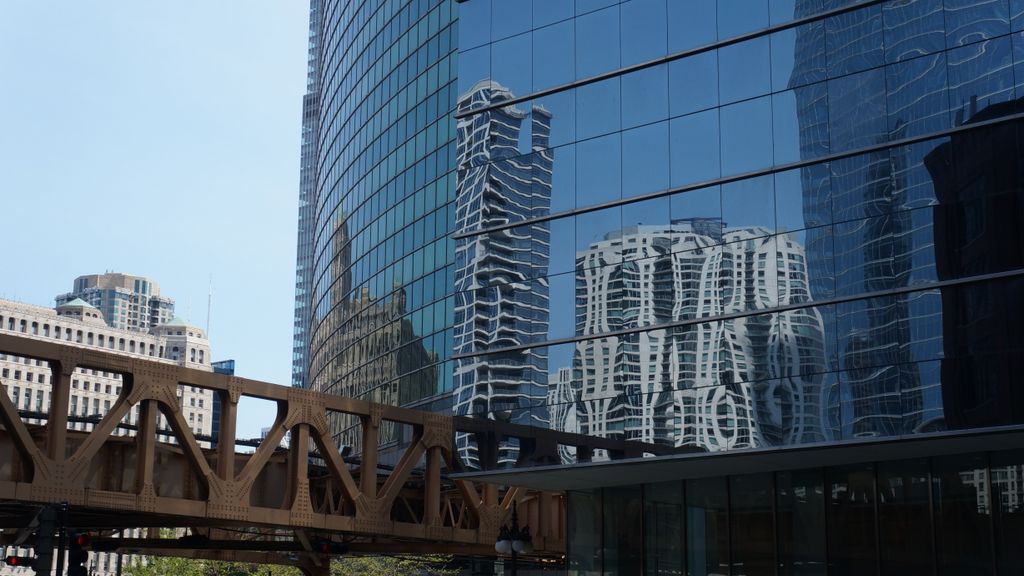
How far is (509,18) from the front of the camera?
35.4 meters

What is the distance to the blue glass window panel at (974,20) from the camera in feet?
88.3

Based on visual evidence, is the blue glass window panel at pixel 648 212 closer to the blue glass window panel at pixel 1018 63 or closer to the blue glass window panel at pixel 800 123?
the blue glass window panel at pixel 800 123

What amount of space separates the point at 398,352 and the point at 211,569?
130 ft

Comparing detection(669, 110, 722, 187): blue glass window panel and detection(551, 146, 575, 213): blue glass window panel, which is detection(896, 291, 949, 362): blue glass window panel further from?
detection(551, 146, 575, 213): blue glass window panel

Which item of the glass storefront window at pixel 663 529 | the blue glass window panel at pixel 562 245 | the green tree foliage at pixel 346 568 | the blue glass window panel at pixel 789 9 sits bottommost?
the green tree foliage at pixel 346 568

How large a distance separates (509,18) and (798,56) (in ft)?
29.2

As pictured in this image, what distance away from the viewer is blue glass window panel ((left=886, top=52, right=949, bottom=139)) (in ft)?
90.3

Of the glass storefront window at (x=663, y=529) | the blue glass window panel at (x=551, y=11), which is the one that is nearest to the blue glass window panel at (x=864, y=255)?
the glass storefront window at (x=663, y=529)

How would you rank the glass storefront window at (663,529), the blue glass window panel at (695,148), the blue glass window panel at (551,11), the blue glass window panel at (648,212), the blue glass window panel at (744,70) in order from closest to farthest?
the blue glass window panel at (744,70), the blue glass window panel at (695,148), the blue glass window panel at (648,212), the glass storefront window at (663,529), the blue glass window panel at (551,11)

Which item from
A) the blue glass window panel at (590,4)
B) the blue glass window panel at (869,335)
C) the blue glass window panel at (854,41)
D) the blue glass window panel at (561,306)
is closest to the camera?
the blue glass window panel at (869,335)

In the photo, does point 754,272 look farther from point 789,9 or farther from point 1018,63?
point 1018,63

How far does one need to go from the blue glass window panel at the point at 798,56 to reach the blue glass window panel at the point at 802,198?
2113 mm

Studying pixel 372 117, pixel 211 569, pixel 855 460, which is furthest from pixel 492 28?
pixel 211 569

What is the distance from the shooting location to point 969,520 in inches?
1078
